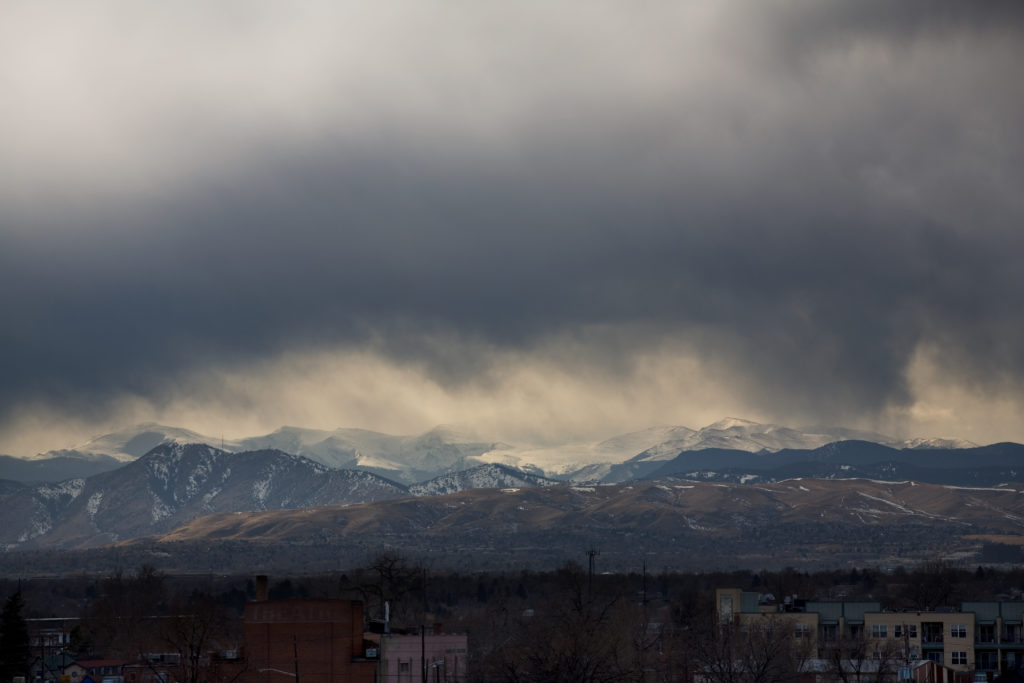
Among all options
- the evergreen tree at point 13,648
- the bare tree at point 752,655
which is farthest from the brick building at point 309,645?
the evergreen tree at point 13,648

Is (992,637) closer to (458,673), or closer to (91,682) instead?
(458,673)

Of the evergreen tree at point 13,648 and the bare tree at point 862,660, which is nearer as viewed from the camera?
the bare tree at point 862,660

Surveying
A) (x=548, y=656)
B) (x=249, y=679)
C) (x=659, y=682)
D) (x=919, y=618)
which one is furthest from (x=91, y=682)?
(x=919, y=618)

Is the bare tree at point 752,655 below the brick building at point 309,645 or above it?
below

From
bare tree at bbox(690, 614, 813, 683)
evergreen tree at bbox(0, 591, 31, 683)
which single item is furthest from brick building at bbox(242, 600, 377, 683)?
evergreen tree at bbox(0, 591, 31, 683)

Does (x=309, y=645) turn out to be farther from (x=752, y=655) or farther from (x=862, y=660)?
(x=862, y=660)

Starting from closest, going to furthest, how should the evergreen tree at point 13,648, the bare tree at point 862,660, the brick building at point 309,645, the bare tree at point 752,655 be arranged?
the brick building at point 309,645 < the bare tree at point 752,655 < the bare tree at point 862,660 < the evergreen tree at point 13,648

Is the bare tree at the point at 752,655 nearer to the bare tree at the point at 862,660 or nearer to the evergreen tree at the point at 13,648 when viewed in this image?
the bare tree at the point at 862,660

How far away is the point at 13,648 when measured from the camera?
555 feet

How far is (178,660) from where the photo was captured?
172125mm

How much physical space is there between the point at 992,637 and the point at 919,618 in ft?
37.0

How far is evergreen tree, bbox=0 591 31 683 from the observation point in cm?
16614

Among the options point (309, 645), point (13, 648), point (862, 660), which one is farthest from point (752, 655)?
Result: point (13, 648)

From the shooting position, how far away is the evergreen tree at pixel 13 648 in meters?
166
